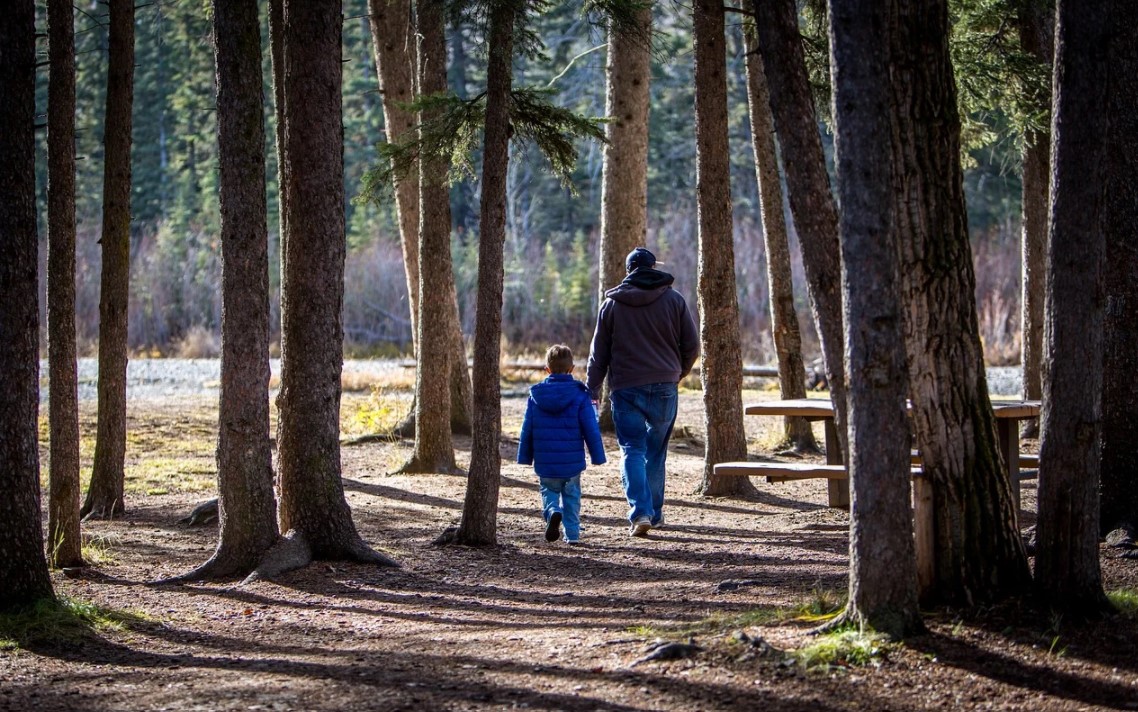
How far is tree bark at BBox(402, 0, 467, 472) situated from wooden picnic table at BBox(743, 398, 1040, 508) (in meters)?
4.04

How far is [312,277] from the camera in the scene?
328 inches

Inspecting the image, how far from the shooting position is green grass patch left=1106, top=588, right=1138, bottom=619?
5805 millimetres

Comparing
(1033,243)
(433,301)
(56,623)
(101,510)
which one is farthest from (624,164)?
(56,623)

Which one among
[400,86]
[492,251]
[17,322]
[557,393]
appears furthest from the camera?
[400,86]

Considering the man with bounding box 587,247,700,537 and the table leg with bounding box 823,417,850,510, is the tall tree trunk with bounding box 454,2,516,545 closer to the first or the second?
the man with bounding box 587,247,700,537

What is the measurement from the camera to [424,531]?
10.3 metres

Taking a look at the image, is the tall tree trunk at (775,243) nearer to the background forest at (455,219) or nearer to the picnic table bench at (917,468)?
the picnic table bench at (917,468)

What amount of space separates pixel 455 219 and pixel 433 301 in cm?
3867

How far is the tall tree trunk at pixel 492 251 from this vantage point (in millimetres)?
8734

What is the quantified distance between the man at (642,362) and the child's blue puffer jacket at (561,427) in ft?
0.72

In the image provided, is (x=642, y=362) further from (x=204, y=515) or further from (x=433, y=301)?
(x=204, y=515)

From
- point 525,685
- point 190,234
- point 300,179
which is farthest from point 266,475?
point 190,234

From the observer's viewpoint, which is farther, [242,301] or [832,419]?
[832,419]

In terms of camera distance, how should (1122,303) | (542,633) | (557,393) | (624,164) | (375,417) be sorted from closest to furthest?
(542,633), (1122,303), (557,393), (624,164), (375,417)
